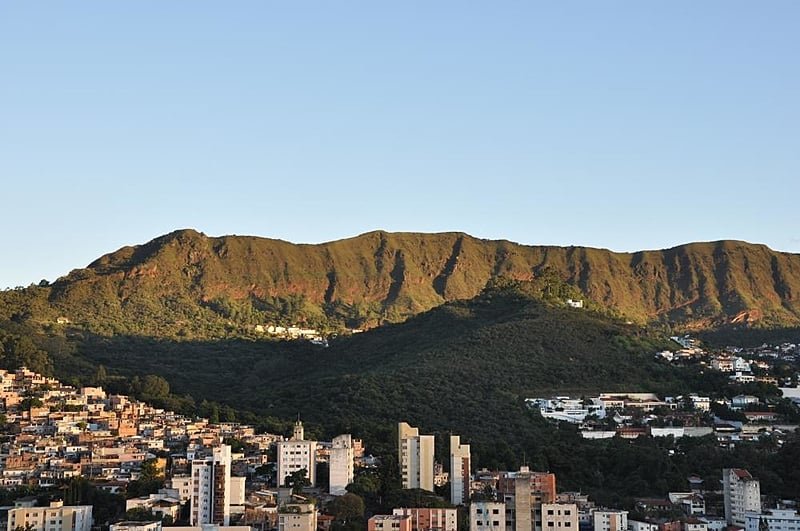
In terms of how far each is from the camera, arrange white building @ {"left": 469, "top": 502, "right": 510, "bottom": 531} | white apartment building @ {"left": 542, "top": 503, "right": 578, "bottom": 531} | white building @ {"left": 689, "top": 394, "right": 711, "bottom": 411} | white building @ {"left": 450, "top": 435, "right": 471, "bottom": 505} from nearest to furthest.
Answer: white building @ {"left": 469, "top": 502, "right": 510, "bottom": 531} → white apartment building @ {"left": 542, "top": 503, "right": 578, "bottom": 531} → white building @ {"left": 450, "top": 435, "right": 471, "bottom": 505} → white building @ {"left": 689, "top": 394, "right": 711, "bottom": 411}

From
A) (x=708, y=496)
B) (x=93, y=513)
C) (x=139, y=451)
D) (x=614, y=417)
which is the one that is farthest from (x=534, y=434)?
(x=93, y=513)

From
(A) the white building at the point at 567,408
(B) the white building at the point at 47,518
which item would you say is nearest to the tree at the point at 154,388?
(A) the white building at the point at 567,408

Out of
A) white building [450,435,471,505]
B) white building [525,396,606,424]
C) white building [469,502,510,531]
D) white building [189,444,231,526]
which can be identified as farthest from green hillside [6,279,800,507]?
white building [189,444,231,526]

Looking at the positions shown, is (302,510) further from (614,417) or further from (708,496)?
(614,417)

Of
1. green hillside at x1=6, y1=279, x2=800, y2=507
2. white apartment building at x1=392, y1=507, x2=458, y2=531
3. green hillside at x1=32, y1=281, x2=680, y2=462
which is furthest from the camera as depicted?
green hillside at x1=32, y1=281, x2=680, y2=462

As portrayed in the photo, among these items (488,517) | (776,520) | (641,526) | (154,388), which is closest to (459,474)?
(488,517)

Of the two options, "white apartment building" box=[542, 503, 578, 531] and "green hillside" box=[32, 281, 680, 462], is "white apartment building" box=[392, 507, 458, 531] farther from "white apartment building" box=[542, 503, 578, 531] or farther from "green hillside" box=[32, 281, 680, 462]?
"green hillside" box=[32, 281, 680, 462]
